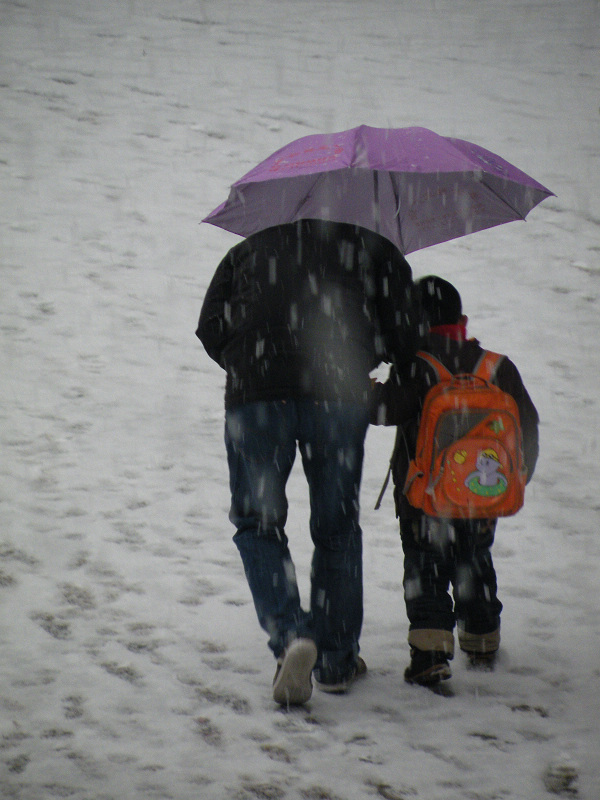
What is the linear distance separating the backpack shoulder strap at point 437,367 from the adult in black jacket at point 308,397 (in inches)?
3.0

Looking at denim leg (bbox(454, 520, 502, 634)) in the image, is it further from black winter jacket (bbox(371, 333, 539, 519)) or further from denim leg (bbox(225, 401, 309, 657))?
denim leg (bbox(225, 401, 309, 657))

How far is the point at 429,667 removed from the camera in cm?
294

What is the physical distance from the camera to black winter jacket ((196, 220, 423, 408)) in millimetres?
2738

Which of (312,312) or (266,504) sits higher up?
(312,312)

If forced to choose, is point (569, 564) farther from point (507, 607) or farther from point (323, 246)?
point (323, 246)

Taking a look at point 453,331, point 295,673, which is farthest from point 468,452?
point 295,673

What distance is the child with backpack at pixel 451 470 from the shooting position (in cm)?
282

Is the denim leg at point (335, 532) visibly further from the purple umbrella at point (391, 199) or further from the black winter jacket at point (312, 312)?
the purple umbrella at point (391, 199)

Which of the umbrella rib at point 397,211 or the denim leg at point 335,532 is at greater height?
the umbrella rib at point 397,211

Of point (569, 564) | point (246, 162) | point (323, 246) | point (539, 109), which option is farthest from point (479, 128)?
point (323, 246)

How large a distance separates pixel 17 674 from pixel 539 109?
10.6 metres

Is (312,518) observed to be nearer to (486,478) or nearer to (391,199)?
(486,478)

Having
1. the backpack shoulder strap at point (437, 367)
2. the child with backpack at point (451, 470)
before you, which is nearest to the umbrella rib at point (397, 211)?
the child with backpack at point (451, 470)

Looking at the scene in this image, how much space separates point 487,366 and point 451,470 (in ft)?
1.34
